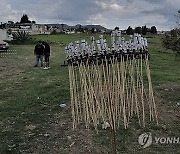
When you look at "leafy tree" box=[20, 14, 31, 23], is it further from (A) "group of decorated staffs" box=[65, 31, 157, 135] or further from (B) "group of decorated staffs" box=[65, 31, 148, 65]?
(B) "group of decorated staffs" box=[65, 31, 148, 65]

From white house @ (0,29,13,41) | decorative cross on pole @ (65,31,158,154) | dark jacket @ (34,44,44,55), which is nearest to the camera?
decorative cross on pole @ (65,31,158,154)

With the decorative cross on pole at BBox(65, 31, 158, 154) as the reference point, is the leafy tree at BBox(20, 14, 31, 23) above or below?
above

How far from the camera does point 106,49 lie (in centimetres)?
616

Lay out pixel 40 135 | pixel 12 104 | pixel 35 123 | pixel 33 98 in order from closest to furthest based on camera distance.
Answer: pixel 40 135 < pixel 35 123 < pixel 12 104 < pixel 33 98

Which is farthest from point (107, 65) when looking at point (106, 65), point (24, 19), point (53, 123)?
point (24, 19)

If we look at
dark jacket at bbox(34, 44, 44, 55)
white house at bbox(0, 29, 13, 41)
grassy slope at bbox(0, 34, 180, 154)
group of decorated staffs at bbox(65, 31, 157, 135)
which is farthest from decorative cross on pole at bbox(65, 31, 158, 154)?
white house at bbox(0, 29, 13, 41)

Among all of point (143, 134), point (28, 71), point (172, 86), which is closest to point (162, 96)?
point (172, 86)

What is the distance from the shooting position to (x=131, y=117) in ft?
28.0

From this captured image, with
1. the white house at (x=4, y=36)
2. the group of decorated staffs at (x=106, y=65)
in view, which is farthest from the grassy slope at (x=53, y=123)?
the white house at (x=4, y=36)

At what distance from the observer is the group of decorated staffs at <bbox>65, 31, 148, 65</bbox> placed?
20.3 ft

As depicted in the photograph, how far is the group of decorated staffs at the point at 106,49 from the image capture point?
243 inches

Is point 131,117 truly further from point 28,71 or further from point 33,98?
point 28,71

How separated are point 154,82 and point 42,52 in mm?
7647

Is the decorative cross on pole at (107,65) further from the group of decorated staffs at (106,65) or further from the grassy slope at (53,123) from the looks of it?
the grassy slope at (53,123)
